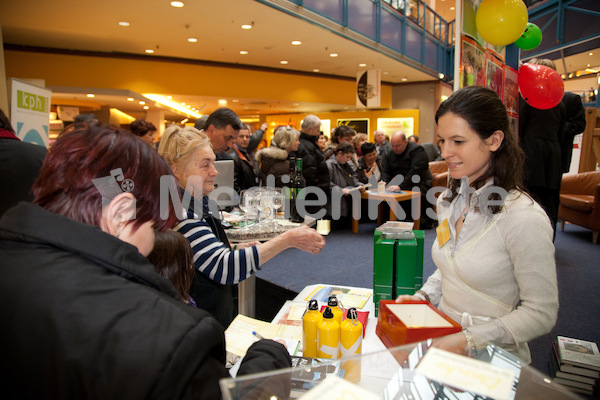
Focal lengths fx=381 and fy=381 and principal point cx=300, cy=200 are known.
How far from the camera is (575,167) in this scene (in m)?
7.72

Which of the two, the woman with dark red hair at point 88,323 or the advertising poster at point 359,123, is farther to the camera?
the advertising poster at point 359,123

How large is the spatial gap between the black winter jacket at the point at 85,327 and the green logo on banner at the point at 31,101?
11.0 feet

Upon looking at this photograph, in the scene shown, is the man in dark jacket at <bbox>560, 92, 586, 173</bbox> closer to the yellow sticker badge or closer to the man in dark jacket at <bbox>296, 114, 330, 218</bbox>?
the man in dark jacket at <bbox>296, 114, 330, 218</bbox>

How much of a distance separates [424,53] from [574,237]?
7.32 metres

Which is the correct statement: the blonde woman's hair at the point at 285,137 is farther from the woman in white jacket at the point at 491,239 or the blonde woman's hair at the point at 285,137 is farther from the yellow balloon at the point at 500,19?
the woman in white jacket at the point at 491,239

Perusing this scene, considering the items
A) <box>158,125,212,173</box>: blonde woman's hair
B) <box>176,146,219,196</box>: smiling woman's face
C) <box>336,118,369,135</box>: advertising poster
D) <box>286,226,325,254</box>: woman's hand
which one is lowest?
<box>286,226,325,254</box>: woman's hand

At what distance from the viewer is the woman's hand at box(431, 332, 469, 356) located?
652 millimetres

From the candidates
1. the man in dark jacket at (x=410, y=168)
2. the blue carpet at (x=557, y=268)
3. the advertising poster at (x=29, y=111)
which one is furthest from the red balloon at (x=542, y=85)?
the advertising poster at (x=29, y=111)

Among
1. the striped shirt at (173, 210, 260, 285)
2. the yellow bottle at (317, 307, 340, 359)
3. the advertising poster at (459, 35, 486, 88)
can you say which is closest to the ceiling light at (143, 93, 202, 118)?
the advertising poster at (459, 35, 486, 88)

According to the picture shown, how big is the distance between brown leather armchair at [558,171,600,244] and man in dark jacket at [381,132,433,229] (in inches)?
77.0

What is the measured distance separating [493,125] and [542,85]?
1848mm

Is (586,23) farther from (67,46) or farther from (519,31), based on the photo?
(67,46)

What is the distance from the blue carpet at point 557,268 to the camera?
2.98 metres

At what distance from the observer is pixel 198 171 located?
191 centimetres
